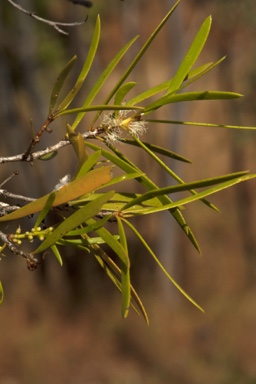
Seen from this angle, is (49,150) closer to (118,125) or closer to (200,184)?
(118,125)

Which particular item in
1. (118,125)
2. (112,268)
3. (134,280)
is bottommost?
(134,280)

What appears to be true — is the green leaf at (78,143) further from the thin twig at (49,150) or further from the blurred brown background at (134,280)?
the blurred brown background at (134,280)

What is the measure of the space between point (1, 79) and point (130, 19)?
1617 mm

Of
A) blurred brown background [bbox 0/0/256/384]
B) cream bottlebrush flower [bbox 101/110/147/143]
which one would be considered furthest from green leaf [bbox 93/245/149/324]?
blurred brown background [bbox 0/0/256/384]

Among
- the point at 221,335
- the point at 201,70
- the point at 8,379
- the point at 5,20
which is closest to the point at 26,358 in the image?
the point at 8,379

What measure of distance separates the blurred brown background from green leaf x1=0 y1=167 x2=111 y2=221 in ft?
18.6

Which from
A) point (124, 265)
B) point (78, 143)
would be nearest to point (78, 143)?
point (78, 143)

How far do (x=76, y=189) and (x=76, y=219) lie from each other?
0.08ft

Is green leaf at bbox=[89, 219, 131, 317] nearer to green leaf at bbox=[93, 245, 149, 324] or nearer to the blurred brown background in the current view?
green leaf at bbox=[93, 245, 149, 324]

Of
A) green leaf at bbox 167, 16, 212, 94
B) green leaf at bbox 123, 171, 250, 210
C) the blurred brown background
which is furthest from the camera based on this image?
the blurred brown background

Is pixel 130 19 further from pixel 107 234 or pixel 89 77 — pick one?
pixel 107 234

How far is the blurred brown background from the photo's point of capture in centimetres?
691

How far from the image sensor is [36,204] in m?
0.63

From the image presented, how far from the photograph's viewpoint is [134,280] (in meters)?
8.52
